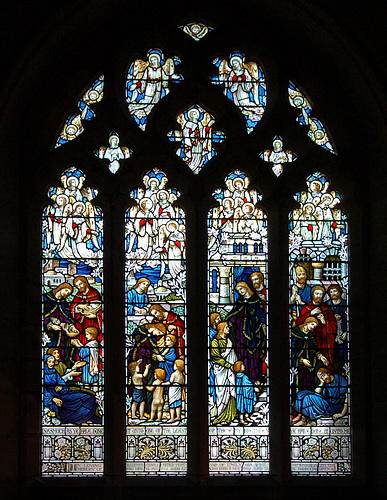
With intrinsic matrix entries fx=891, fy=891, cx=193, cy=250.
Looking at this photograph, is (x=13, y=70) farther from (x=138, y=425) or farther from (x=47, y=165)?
(x=138, y=425)

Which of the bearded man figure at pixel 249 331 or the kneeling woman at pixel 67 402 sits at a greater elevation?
the bearded man figure at pixel 249 331

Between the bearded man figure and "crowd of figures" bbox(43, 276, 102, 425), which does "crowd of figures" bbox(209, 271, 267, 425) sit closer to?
the bearded man figure

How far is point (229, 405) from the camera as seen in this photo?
23.8 ft

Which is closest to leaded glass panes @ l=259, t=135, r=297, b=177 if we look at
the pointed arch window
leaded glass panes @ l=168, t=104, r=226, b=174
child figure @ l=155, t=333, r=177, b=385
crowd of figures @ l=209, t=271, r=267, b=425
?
the pointed arch window

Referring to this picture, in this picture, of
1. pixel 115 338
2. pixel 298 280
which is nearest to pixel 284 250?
pixel 298 280

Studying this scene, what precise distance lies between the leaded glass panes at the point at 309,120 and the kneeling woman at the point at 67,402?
2.88m

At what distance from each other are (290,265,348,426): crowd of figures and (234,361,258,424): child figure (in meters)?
0.34

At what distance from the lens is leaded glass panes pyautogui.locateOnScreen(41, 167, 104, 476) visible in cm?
715

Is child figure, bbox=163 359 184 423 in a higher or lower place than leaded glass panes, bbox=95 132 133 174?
lower

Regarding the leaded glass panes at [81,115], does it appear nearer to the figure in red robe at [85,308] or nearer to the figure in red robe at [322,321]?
the figure in red robe at [85,308]

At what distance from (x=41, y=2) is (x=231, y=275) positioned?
2.64 meters

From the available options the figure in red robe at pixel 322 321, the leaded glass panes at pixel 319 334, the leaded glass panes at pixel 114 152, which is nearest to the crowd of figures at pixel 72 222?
the leaded glass panes at pixel 114 152

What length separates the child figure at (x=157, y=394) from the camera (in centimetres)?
721

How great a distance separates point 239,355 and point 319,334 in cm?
69
